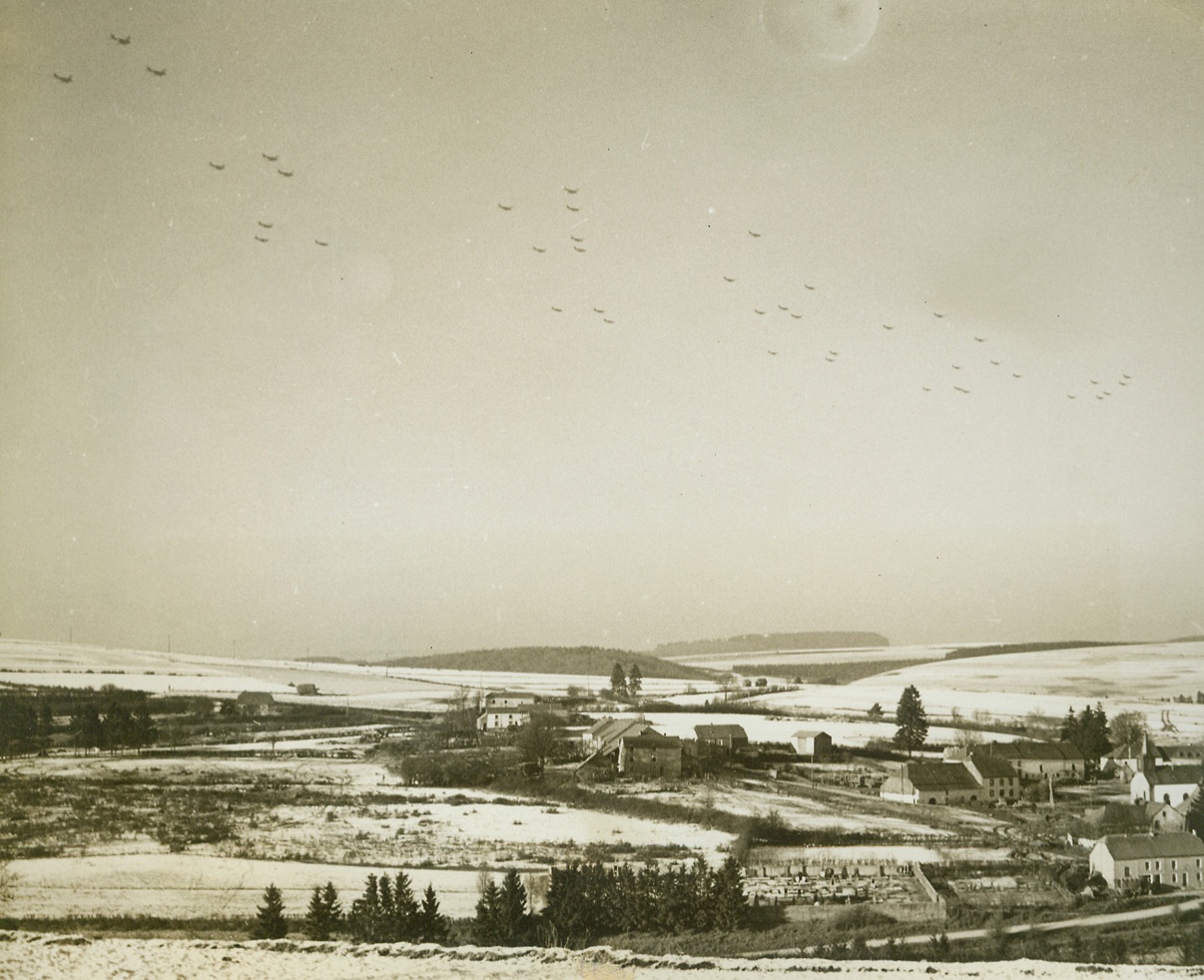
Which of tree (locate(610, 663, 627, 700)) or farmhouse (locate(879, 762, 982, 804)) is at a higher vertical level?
tree (locate(610, 663, 627, 700))

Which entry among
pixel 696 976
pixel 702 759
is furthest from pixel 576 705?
pixel 696 976

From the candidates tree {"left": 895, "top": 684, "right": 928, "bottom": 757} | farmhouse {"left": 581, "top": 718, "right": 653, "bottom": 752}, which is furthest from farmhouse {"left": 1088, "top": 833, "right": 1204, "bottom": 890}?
farmhouse {"left": 581, "top": 718, "right": 653, "bottom": 752}

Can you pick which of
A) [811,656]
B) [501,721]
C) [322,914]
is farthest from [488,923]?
[811,656]

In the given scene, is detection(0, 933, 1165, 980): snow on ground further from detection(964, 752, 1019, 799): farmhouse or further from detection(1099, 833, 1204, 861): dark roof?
detection(964, 752, 1019, 799): farmhouse

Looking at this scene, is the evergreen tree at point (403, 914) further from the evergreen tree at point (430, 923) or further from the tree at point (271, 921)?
the tree at point (271, 921)

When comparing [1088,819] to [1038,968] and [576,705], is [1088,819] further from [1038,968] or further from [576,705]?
[576,705]

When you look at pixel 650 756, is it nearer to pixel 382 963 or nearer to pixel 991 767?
Answer: pixel 382 963
